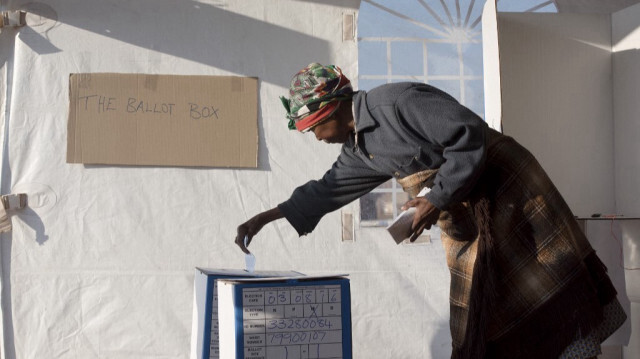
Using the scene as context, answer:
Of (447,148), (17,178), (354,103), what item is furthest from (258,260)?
(447,148)

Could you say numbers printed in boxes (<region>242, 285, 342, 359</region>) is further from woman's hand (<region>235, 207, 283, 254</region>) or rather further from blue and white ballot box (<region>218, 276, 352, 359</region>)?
woman's hand (<region>235, 207, 283, 254</region>)

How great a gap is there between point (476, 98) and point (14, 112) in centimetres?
210

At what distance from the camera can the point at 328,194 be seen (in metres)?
2.16

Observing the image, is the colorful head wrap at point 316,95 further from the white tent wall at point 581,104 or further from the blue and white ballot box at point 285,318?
the white tent wall at point 581,104

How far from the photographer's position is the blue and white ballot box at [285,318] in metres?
1.55

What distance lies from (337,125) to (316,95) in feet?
0.39

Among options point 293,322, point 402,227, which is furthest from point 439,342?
point 293,322

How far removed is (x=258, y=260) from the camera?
124 inches

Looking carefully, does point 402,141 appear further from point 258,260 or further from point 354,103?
point 258,260

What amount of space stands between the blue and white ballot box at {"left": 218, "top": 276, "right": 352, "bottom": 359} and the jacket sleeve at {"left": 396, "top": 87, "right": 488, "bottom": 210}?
1.09ft

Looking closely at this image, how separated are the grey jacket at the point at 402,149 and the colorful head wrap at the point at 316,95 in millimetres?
64

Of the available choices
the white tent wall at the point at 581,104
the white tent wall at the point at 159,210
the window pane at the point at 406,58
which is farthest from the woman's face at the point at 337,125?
the white tent wall at the point at 581,104

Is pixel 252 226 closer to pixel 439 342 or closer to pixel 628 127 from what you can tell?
pixel 439 342

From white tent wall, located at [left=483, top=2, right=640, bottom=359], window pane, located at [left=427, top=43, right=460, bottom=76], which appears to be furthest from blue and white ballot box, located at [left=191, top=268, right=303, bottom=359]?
white tent wall, located at [left=483, top=2, right=640, bottom=359]
